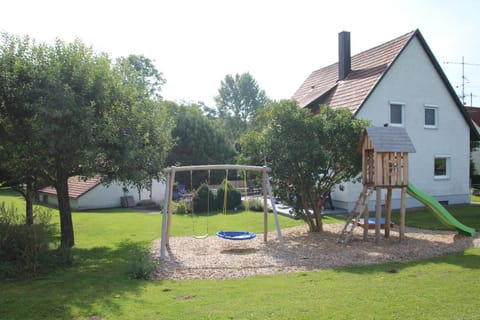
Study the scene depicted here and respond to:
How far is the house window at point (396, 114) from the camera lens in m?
20.5

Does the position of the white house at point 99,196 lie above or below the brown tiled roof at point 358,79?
below

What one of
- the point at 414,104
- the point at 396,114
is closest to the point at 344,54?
the point at 396,114

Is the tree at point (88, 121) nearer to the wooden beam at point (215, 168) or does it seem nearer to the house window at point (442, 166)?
the wooden beam at point (215, 168)

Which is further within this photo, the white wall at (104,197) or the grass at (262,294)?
the white wall at (104,197)

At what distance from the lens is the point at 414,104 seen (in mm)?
20859

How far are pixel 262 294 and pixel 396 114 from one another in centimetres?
1631

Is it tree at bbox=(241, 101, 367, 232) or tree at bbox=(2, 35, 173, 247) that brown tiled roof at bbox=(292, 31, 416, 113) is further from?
tree at bbox=(2, 35, 173, 247)

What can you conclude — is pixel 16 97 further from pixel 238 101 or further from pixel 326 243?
pixel 238 101

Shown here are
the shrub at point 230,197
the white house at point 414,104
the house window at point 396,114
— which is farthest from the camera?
the shrub at point 230,197

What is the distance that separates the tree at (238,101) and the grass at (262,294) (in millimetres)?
61640

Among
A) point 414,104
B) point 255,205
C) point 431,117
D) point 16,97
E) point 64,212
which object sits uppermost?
point 414,104

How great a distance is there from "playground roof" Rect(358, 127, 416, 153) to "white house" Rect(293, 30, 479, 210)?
6646 mm

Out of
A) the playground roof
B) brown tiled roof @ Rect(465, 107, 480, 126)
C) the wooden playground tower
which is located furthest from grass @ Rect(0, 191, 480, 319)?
brown tiled roof @ Rect(465, 107, 480, 126)

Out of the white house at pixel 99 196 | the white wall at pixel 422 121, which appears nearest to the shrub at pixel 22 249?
the white wall at pixel 422 121
